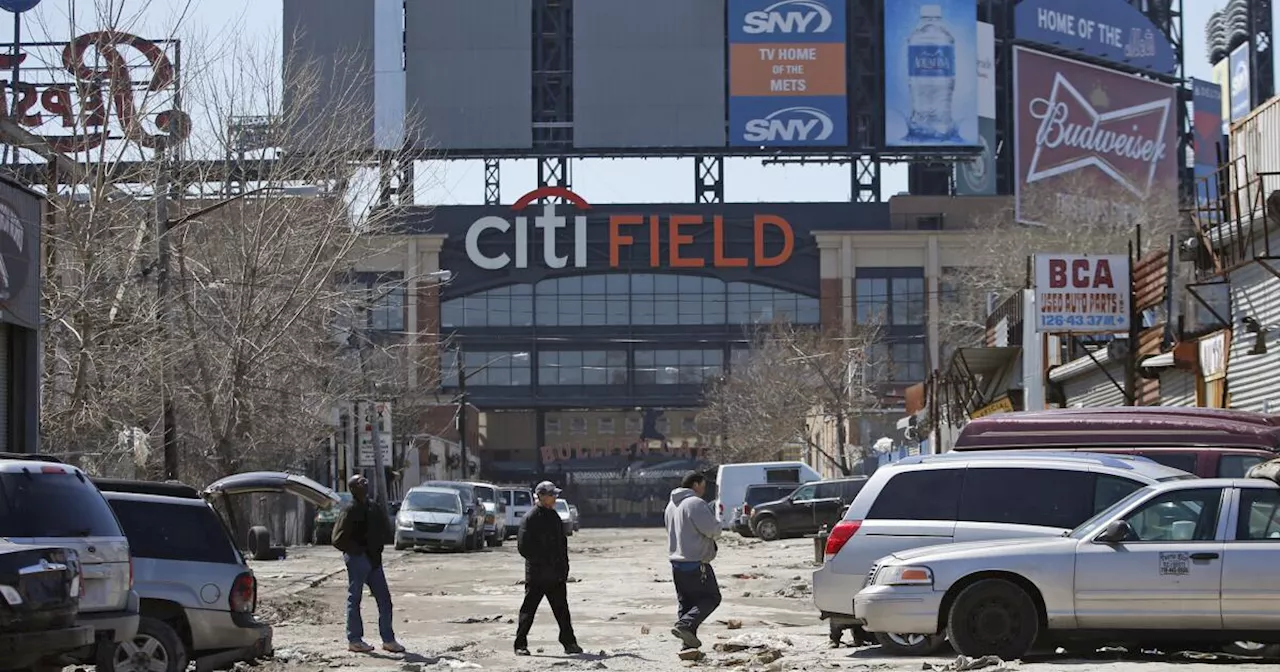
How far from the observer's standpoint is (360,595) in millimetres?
16797

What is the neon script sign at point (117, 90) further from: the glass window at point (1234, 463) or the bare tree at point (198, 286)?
the glass window at point (1234, 463)

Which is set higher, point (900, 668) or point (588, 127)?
point (588, 127)

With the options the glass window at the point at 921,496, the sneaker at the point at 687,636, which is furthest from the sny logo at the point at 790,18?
the glass window at the point at 921,496

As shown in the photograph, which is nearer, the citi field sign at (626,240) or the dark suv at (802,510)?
the dark suv at (802,510)

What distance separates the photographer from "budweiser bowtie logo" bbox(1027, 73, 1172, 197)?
84938 mm

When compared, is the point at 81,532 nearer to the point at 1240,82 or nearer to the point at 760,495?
the point at 760,495

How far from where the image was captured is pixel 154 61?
30.2m

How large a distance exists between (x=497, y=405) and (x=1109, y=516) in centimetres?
A: 8451

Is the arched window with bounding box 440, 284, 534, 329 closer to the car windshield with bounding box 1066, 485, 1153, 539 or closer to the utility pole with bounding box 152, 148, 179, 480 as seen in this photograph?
the utility pole with bounding box 152, 148, 179, 480

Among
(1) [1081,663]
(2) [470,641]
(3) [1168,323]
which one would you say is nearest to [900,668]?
(1) [1081,663]

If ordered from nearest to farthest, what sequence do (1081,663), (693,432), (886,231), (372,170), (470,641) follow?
(1081,663)
(470,641)
(372,170)
(886,231)
(693,432)

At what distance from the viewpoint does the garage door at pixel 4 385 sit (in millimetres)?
21625

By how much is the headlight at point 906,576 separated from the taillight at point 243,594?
5.09 m

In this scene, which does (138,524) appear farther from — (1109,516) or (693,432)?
(693,432)
